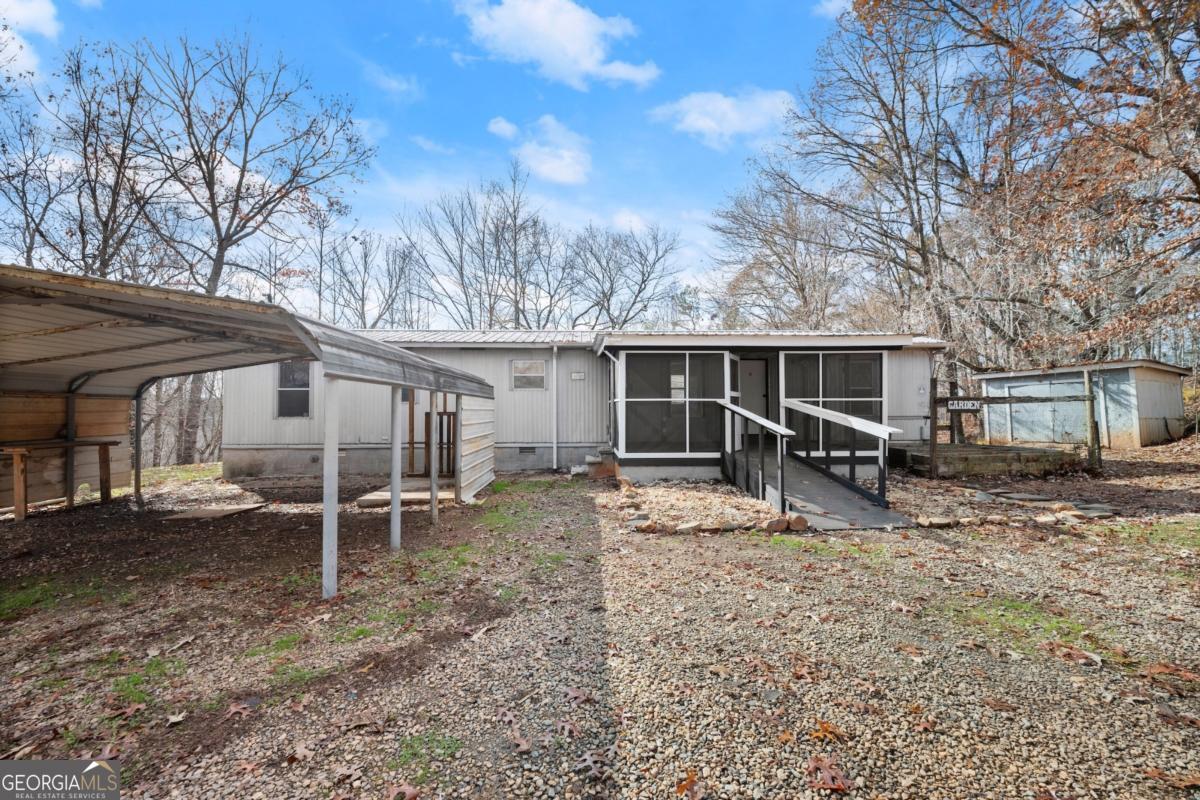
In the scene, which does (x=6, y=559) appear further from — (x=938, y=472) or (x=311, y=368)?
(x=938, y=472)

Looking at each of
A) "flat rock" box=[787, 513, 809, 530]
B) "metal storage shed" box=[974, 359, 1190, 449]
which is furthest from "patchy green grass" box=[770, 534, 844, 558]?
"metal storage shed" box=[974, 359, 1190, 449]

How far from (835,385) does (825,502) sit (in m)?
3.09

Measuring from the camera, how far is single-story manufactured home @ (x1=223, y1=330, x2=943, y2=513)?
27.1 feet

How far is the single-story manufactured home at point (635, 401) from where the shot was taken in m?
8.27

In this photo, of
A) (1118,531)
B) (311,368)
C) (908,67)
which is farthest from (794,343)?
(908,67)

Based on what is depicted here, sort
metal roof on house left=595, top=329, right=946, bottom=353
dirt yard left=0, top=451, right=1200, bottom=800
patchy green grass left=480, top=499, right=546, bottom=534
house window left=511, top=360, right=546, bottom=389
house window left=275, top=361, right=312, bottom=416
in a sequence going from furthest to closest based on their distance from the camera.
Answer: house window left=511, top=360, right=546, bottom=389, house window left=275, top=361, right=312, bottom=416, metal roof on house left=595, top=329, right=946, bottom=353, patchy green grass left=480, top=499, right=546, bottom=534, dirt yard left=0, top=451, right=1200, bottom=800

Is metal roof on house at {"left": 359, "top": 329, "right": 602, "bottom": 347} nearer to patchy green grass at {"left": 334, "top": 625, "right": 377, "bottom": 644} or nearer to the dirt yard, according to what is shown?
the dirt yard

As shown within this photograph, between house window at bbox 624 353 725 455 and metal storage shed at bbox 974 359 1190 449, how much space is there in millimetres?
8754

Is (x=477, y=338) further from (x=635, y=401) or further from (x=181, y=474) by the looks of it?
(x=181, y=474)

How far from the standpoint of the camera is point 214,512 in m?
6.73

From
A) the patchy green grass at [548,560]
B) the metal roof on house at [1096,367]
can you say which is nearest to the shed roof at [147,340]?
the patchy green grass at [548,560]

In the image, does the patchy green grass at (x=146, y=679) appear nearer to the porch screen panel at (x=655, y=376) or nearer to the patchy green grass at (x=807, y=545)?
the patchy green grass at (x=807, y=545)

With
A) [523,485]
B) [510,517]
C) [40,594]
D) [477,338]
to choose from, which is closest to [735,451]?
[523,485]

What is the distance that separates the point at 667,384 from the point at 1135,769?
6796 millimetres
